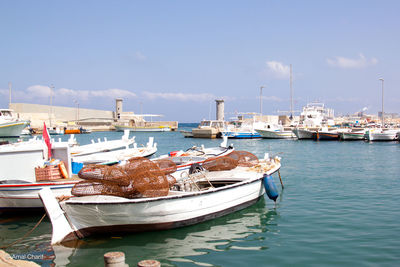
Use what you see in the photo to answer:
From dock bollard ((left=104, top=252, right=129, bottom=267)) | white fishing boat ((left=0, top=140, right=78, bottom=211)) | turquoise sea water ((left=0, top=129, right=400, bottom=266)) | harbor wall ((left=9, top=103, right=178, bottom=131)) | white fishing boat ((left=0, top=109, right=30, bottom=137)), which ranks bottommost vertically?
turquoise sea water ((left=0, top=129, right=400, bottom=266))

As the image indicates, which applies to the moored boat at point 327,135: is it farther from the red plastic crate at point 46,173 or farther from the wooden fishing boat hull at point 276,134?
the red plastic crate at point 46,173

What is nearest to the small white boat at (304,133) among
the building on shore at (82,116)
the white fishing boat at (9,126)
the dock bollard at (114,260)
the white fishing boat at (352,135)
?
the white fishing boat at (352,135)

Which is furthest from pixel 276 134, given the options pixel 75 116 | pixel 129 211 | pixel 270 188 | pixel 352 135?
pixel 75 116

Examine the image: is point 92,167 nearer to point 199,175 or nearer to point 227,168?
point 199,175

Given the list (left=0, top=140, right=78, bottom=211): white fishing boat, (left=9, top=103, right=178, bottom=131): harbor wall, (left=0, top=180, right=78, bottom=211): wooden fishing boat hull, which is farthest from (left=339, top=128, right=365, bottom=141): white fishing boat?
(left=9, top=103, right=178, bottom=131): harbor wall

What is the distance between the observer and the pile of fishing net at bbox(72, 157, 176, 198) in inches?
374

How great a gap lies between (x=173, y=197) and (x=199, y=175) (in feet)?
11.1

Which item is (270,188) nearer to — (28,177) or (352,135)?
(28,177)

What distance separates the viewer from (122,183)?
375 inches

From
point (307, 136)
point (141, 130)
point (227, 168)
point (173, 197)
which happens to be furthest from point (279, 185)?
point (141, 130)

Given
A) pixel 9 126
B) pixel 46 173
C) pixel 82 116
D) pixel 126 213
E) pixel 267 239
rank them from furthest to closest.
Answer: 1. pixel 82 116
2. pixel 9 126
3. pixel 46 173
4. pixel 267 239
5. pixel 126 213

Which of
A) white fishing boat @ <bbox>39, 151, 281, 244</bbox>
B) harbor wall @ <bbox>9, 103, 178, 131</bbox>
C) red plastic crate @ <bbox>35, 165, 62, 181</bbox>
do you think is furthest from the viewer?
harbor wall @ <bbox>9, 103, 178, 131</bbox>

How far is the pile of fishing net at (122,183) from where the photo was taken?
9492 mm

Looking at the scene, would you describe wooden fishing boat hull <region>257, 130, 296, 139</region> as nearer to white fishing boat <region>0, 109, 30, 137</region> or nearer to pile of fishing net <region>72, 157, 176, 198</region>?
white fishing boat <region>0, 109, 30, 137</region>
